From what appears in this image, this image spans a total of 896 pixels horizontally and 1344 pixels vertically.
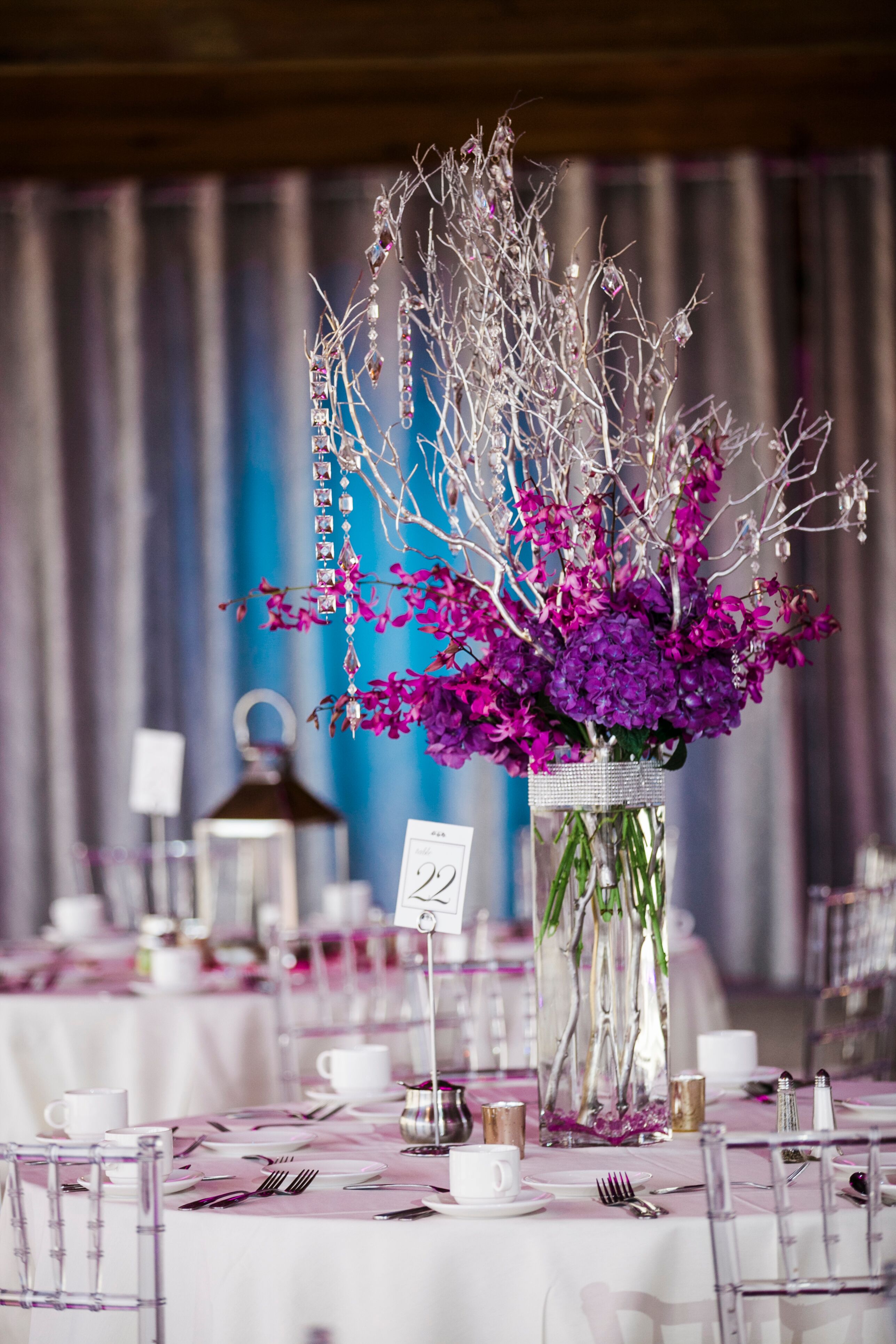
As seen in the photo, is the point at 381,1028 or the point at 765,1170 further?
the point at 381,1028

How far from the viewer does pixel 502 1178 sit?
1.68 metres

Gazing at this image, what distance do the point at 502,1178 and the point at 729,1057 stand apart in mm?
846

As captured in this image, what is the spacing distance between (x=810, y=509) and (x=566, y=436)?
15.2 feet

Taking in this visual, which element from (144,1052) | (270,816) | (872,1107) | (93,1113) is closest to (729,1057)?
(872,1107)

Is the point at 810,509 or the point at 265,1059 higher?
the point at 810,509

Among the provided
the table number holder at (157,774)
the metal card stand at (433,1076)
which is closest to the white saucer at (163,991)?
the table number holder at (157,774)

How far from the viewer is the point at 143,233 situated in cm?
701

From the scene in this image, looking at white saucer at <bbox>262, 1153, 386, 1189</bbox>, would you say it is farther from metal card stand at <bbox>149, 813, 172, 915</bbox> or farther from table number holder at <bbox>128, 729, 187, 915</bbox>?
metal card stand at <bbox>149, 813, 172, 915</bbox>

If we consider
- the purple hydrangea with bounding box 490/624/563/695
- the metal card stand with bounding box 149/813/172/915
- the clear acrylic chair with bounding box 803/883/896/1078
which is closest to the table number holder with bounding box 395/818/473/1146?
the purple hydrangea with bounding box 490/624/563/695

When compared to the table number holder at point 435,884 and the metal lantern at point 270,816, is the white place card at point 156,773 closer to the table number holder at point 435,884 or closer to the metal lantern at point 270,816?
the metal lantern at point 270,816

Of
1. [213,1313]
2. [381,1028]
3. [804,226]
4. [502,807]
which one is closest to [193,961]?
[381,1028]

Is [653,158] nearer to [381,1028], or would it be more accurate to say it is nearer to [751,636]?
[381,1028]

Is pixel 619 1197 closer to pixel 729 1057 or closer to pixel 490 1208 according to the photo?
pixel 490 1208

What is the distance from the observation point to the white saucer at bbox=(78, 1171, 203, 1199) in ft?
5.80
